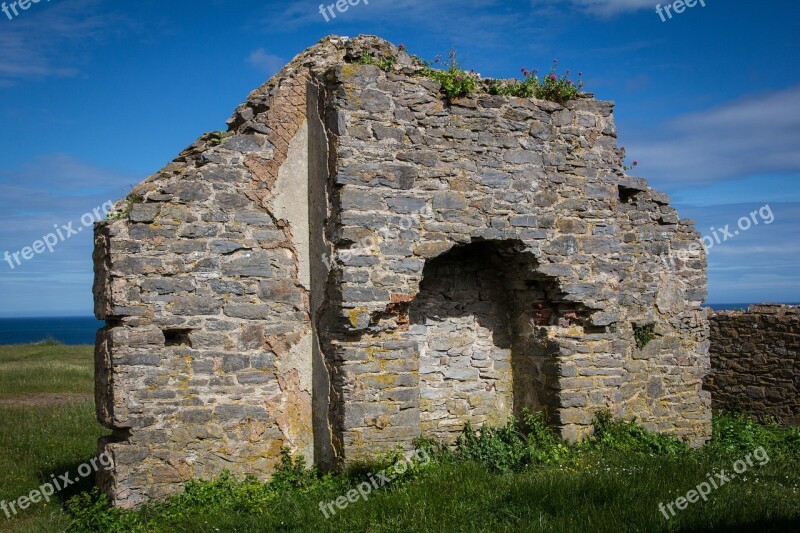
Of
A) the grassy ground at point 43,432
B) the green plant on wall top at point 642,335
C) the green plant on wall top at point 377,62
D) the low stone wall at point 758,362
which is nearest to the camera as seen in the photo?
the grassy ground at point 43,432

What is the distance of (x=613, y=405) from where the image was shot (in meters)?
8.52

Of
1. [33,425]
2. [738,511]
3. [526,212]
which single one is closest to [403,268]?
[526,212]

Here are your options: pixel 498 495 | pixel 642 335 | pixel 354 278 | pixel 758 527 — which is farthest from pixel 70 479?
pixel 642 335

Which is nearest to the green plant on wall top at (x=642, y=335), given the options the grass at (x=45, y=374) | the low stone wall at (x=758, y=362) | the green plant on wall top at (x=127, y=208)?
the low stone wall at (x=758, y=362)

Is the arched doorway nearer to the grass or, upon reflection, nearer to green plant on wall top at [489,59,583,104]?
green plant on wall top at [489,59,583,104]

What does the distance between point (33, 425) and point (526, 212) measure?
8699mm

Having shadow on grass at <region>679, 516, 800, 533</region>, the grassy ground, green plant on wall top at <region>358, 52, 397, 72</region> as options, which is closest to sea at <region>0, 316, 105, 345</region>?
the grassy ground

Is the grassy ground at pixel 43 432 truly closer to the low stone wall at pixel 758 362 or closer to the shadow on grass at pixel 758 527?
the shadow on grass at pixel 758 527

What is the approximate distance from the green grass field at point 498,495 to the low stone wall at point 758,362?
11.1ft

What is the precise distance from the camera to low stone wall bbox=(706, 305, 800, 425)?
12.2 meters

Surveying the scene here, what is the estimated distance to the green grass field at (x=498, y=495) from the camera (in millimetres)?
5859

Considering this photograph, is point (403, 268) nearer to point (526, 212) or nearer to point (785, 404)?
point (526, 212)

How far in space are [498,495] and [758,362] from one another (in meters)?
8.48

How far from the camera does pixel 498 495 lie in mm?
6391
